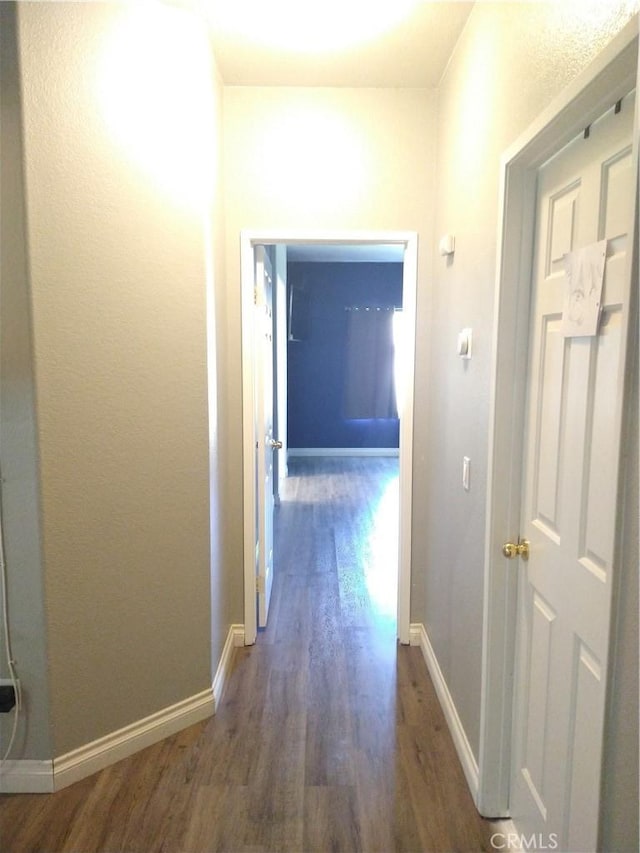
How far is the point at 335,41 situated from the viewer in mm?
2170

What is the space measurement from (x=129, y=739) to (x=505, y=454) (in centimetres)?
169

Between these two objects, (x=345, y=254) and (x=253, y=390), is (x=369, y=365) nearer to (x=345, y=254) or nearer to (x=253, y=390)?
(x=345, y=254)

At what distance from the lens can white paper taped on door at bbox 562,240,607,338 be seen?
1.18 metres

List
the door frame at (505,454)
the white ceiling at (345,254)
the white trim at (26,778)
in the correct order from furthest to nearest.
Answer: the white ceiling at (345,254) < the white trim at (26,778) < the door frame at (505,454)

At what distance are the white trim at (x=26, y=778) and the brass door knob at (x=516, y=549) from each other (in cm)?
167

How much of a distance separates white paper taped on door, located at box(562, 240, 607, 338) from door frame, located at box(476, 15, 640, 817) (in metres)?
0.28

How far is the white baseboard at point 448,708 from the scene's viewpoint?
188cm

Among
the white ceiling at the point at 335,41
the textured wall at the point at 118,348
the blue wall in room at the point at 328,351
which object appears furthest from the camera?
the blue wall in room at the point at 328,351

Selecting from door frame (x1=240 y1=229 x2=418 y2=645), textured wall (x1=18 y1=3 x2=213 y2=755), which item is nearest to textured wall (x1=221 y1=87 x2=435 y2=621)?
door frame (x1=240 y1=229 x2=418 y2=645)

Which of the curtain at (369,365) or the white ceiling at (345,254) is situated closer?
the white ceiling at (345,254)

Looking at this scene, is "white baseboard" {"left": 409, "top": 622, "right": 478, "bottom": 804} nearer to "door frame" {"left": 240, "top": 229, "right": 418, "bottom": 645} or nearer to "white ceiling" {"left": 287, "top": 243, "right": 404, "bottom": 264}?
"door frame" {"left": 240, "top": 229, "right": 418, "bottom": 645}

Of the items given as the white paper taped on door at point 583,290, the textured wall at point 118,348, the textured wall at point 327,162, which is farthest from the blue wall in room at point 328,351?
the white paper taped on door at point 583,290

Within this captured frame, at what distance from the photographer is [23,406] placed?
173 cm

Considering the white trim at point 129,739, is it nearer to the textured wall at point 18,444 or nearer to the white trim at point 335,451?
the textured wall at point 18,444
